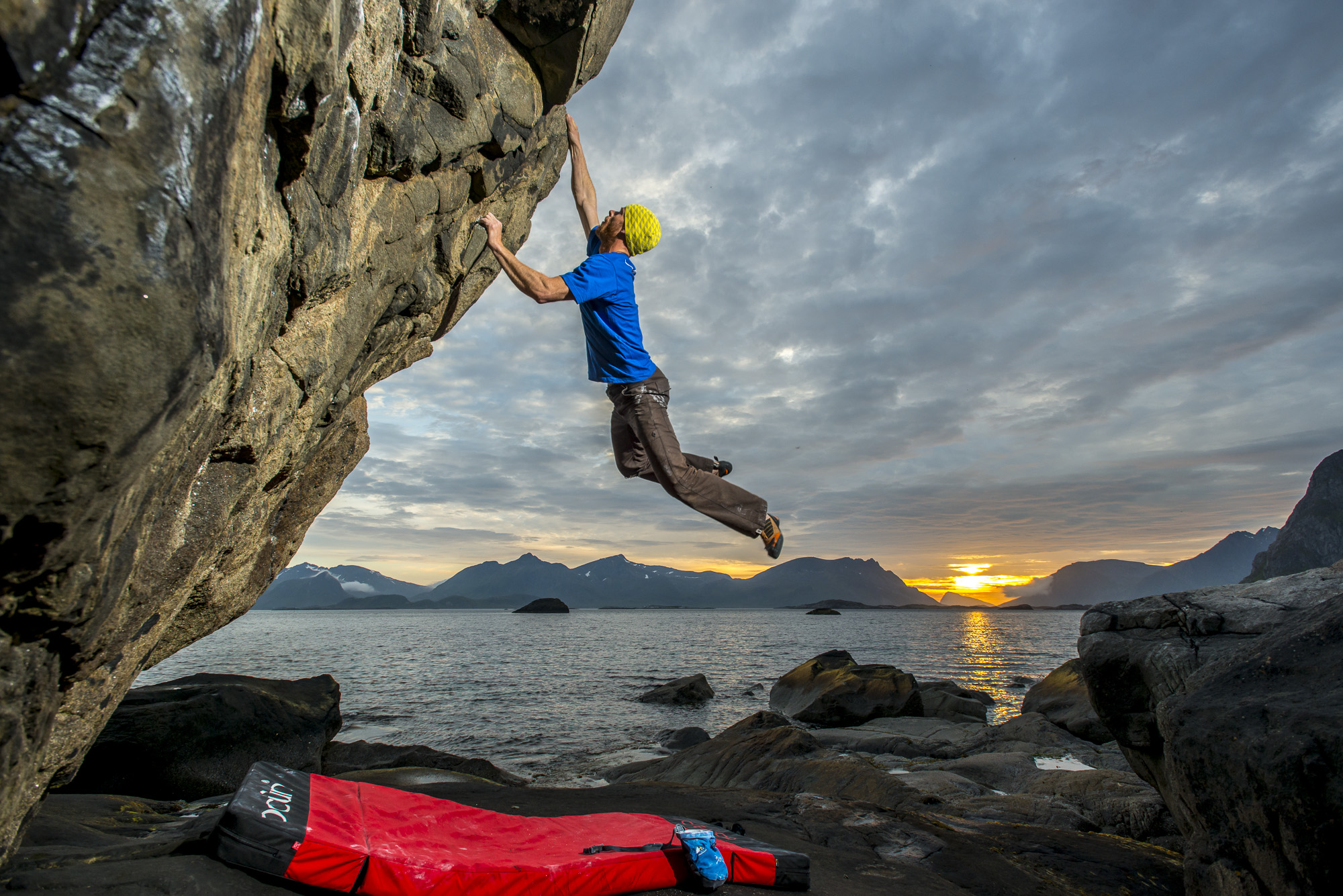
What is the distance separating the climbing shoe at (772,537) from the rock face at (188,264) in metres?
4.03

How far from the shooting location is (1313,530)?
14462 centimetres

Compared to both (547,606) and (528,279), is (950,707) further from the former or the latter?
(547,606)

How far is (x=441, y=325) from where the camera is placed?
272 inches

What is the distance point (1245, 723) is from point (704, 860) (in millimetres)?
3561

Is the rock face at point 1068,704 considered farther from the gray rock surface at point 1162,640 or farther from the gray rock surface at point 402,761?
the gray rock surface at point 402,761

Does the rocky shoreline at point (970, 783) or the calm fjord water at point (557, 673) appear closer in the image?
the rocky shoreline at point (970, 783)

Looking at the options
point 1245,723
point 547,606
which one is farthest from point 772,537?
point 547,606

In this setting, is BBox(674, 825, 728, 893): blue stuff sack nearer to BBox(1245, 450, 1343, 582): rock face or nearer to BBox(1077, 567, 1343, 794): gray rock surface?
BBox(1077, 567, 1343, 794): gray rock surface

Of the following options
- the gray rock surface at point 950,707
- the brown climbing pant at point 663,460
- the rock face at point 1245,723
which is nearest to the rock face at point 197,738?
the brown climbing pant at point 663,460

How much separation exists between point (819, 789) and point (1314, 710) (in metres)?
5.59

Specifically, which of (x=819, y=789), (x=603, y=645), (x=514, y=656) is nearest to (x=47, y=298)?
(x=819, y=789)

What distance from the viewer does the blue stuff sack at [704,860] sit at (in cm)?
396

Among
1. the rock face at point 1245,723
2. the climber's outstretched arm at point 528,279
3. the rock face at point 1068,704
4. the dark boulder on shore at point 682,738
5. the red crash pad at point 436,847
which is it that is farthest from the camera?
the dark boulder on shore at point 682,738

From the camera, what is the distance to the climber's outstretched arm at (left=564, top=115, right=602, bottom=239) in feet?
21.7
